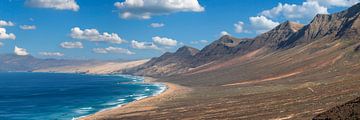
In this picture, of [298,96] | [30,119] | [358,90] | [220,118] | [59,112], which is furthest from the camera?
[59,112]

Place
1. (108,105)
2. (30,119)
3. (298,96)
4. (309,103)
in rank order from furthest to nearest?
(108,105) → (30,119) → (298,96) → (309,103)

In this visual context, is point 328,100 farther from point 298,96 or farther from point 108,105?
point 108,105

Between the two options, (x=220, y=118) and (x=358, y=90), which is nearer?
(x=220, y=118)

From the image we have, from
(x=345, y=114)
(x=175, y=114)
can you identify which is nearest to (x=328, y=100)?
(x=175, y=114)

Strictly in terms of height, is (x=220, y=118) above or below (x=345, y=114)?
above

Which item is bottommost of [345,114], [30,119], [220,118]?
[345,114]

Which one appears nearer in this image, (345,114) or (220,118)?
(345,114)

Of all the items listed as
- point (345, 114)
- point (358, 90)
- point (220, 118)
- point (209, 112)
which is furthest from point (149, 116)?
point (345, 114)

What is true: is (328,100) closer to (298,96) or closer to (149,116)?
(298,96)

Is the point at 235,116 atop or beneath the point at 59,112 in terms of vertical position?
beneath
